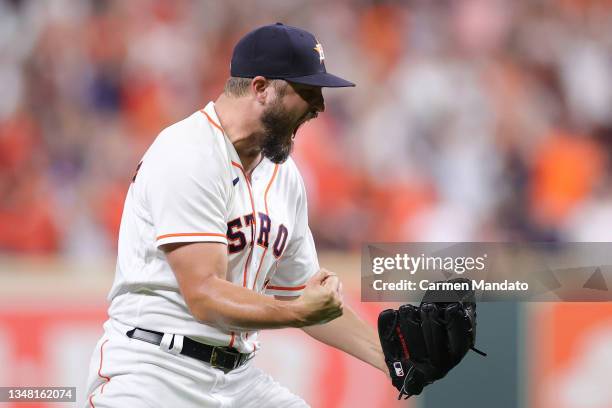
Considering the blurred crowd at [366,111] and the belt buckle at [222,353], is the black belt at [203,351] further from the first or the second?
the blurred crowd at [366,111]

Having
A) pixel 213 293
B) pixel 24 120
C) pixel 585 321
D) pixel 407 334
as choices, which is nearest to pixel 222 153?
pixel 213 293

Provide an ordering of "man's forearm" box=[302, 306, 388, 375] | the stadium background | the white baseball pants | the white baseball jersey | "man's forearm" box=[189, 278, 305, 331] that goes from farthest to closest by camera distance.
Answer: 1. the stadium background
2. "man's forearm" box=[302, 306, 388, 375]
3. the white baseball pants
4. the white baseball jersey
5. "man's forearm" box=[189, 278, 305, 331]

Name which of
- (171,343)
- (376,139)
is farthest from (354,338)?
(376,139)

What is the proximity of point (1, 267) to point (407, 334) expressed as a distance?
2.31 metres

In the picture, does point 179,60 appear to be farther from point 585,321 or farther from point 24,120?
point 585,321

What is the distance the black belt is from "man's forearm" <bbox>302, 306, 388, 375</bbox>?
39cm

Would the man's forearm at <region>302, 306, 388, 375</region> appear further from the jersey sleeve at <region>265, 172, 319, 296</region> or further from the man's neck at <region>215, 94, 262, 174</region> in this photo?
the man's neck at <region>215, 94, 262, 174</region>

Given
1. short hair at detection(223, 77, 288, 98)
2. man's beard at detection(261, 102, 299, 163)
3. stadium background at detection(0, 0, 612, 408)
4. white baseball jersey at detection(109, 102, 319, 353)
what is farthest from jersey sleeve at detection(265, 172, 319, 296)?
Answer: stadium background at detection(0, 0, 612, 408)

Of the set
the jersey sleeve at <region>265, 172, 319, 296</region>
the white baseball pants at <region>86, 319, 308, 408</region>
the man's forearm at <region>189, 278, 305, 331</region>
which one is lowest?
the white baseball pants at <region>86, 319, 308, 408</region>

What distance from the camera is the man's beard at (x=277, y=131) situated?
9.53 feet

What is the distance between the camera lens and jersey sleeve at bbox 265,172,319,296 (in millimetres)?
3262

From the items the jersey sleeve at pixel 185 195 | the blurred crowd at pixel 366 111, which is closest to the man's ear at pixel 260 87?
the jersey sleeve at pixel 185 195

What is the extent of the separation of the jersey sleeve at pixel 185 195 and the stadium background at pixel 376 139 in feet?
6.37

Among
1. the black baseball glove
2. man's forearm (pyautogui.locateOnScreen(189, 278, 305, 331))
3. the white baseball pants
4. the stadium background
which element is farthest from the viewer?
the stadium background
